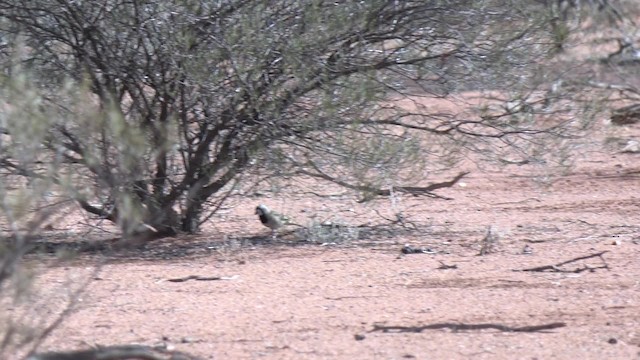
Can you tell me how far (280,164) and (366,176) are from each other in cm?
70

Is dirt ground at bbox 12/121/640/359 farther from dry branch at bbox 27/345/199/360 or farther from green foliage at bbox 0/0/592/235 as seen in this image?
dry branch at bbox 27/345/199/360

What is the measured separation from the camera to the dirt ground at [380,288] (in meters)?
6.30

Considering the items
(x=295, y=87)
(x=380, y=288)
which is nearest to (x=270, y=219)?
(x=295, y=87)

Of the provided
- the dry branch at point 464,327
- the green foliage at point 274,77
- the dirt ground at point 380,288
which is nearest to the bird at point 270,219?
the dirt ground at point 380,288

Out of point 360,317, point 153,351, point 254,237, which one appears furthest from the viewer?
point 254,237

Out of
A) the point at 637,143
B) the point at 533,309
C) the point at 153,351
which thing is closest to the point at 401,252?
the point at 533,309

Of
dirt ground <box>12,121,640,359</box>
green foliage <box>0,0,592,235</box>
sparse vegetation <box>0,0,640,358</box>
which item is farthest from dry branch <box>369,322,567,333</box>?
green foliage <box>0,0,592,235</box>

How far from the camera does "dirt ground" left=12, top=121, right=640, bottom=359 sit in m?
6.30

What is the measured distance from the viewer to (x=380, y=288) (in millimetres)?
7648

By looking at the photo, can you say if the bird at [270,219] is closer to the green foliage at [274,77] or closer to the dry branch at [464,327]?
the green foliage at [274,77]

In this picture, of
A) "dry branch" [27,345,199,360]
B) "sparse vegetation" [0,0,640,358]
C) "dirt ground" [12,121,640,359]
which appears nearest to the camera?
"dry branch" [27,345,199,360]

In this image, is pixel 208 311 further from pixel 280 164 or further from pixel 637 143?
pixel 637 143

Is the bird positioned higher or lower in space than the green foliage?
lower

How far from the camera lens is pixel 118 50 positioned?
8.89m
